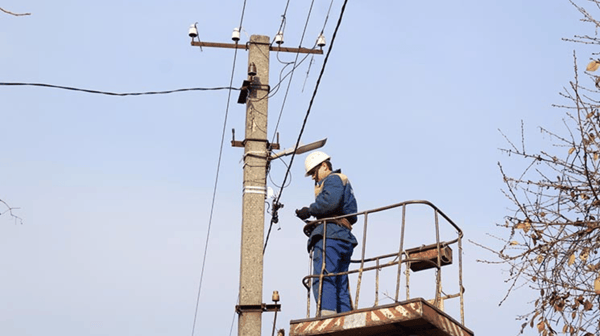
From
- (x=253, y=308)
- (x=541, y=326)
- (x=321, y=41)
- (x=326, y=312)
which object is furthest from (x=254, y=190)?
(x=541, y=326)

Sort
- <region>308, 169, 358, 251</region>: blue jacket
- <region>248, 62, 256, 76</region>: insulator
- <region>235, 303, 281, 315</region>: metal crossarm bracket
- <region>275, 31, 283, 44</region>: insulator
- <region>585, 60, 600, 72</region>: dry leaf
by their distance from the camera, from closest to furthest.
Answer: <region>585, 60, 600, 72</region>: dry leaf, <region>308, 169, 358, 251</region>: blue jacket, <region>235, 303, 281, 315</region>: metal crossarm bracket, <region>248, 62, 256, 76</region>: insulator, <region>275, 31, 283, 44</region>: insulator

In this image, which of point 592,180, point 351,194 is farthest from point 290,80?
point 592,180

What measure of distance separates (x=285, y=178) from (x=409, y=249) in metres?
3.85

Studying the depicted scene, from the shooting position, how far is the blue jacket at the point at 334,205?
453 inches

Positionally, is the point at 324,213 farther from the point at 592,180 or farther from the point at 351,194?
the point at 592,180

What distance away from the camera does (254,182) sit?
1458 centimetres

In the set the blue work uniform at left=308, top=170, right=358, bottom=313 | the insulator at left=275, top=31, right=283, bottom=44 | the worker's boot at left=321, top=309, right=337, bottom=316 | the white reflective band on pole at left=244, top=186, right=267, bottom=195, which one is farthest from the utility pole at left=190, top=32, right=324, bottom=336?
the worker's boot at left=321, top=309, right=337, bottom=316

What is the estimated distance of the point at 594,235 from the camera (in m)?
9.25

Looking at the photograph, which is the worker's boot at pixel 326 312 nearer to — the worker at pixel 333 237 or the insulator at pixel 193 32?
the worker at pixel 333 237

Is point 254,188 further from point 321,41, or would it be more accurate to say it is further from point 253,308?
point 321,41

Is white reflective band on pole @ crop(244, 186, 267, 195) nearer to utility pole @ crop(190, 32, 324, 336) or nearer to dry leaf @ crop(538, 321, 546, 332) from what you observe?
utility pole @ crop(190, 32, 324, 336)

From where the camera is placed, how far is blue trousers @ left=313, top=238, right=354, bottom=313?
11.2 meters

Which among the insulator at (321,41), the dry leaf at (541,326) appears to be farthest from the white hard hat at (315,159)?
the insulator at (321,41)

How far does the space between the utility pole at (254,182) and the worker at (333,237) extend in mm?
2380
